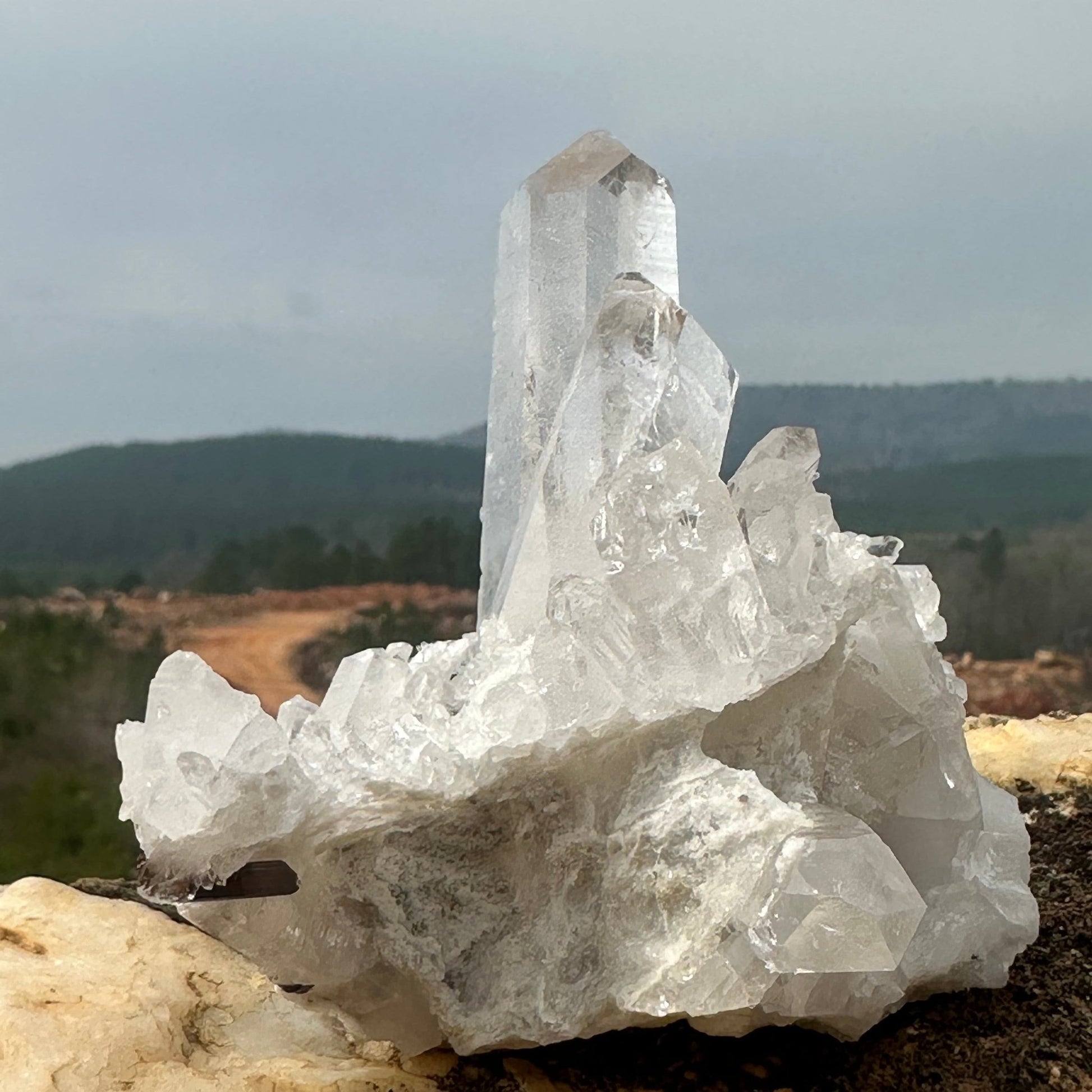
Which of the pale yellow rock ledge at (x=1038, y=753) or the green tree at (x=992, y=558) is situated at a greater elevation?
the green tree at (x=992, y=558)

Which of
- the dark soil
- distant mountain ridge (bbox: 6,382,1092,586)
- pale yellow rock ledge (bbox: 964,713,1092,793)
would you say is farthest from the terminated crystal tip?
distant mountain ridge (bbox: 6,382,1092,586)

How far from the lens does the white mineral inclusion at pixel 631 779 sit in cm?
125

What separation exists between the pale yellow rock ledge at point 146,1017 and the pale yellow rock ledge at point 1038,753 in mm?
1272

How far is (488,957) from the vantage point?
4.63 ft

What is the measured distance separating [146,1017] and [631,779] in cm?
72

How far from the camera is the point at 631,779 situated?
4.47 feet

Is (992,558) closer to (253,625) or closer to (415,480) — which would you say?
(415,480)

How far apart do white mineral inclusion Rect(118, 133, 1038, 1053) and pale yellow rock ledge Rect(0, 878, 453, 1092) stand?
98 mm

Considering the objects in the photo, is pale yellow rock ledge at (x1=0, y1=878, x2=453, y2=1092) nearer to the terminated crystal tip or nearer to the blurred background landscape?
the terminated crystal tip

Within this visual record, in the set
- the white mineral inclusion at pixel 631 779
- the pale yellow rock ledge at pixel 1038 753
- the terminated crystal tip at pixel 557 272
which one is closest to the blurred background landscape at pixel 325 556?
the pale yellow rock ledge at pixel 1038 753

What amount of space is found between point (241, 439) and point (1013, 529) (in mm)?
2711

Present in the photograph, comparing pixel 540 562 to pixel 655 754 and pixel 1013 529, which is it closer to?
pixel 655 754

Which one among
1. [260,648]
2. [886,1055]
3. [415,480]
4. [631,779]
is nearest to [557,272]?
[631,779]

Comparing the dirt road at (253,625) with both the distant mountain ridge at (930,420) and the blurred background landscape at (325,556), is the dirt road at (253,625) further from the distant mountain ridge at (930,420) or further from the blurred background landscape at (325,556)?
the distant mountain ridge at (930,420)
